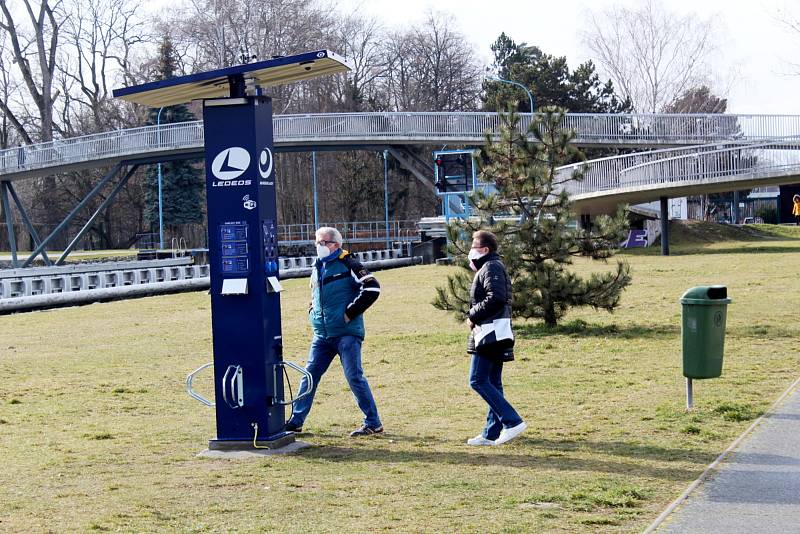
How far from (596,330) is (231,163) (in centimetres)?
1038

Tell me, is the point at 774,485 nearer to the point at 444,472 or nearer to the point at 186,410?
the point at 444,472

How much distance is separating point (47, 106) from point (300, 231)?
61.4 ft

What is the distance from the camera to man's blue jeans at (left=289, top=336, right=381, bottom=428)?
9719 millimetres

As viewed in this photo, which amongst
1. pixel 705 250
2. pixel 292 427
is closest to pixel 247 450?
pixel 292 427


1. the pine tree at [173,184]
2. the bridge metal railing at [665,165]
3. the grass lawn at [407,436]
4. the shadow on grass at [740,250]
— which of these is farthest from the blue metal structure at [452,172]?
the grass lawn at [407,436]

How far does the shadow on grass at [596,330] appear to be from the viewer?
17.7m

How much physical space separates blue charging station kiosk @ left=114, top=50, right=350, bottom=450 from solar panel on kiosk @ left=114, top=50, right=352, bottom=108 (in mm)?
17

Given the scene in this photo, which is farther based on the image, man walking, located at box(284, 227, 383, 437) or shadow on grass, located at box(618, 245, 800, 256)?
shadow on grass, located at box(618, 245, 800, 256)

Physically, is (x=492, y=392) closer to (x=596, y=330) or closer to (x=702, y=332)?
(x=702, y=332)

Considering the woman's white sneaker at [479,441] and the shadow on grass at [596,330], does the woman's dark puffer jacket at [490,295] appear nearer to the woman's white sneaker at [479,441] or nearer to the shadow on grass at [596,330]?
the woman's white sneaker at [479,441]

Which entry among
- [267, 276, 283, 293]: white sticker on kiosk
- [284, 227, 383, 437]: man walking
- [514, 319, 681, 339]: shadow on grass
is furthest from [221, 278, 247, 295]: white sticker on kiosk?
[514, 319, 681, 339]: shadow on grass

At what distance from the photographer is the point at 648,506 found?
279 inches

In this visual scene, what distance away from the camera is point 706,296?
1014 cm

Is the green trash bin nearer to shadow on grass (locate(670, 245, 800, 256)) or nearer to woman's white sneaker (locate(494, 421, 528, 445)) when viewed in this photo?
woman's white sneaker (locate(494, 421, 528, 445))
